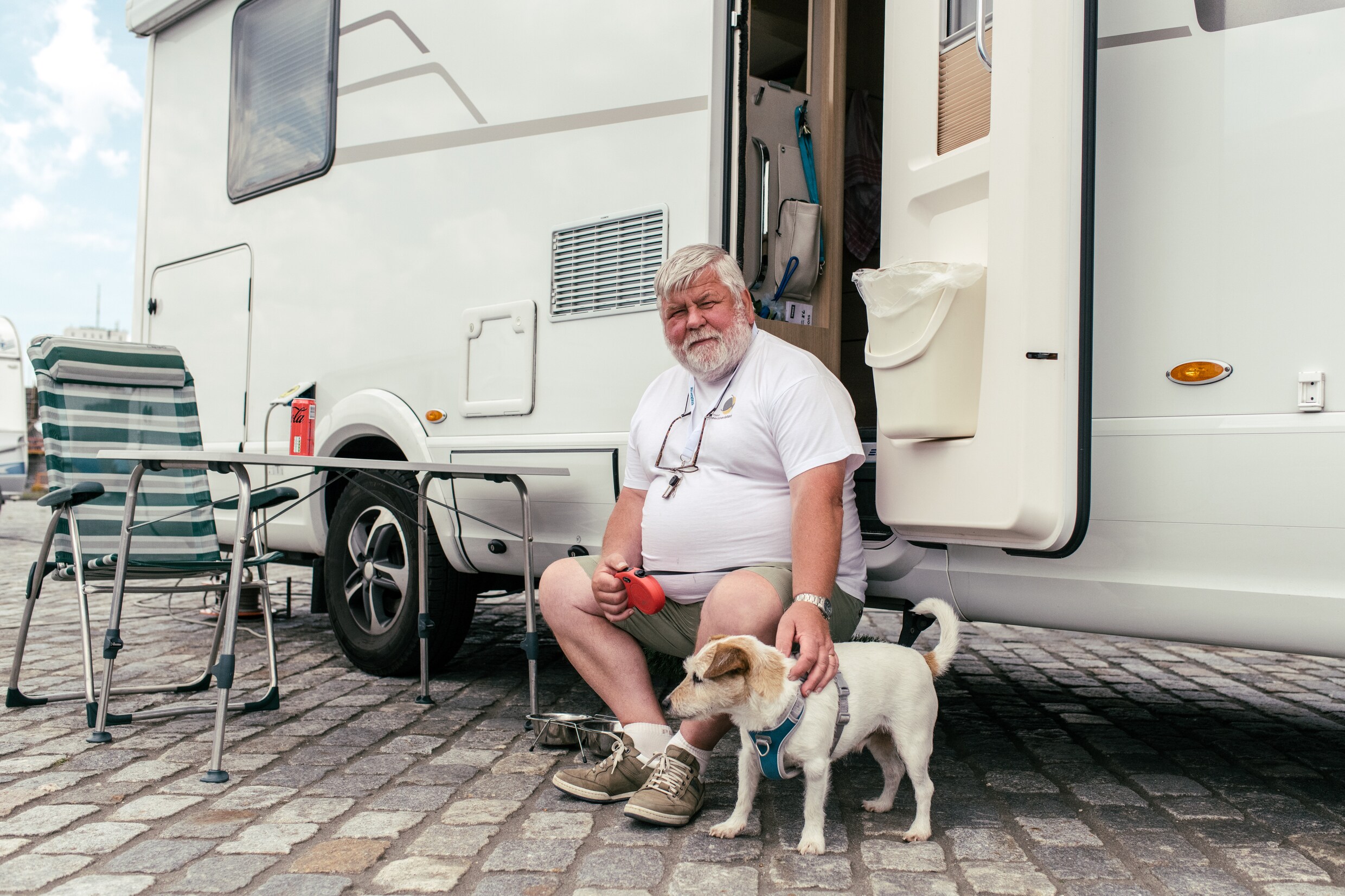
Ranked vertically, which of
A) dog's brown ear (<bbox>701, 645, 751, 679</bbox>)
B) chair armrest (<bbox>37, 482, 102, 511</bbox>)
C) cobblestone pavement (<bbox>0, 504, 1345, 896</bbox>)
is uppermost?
chair armrest (<bbox>37, 482, 102, 511</bbox>)

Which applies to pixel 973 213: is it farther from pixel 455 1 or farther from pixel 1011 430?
pixel 455 1

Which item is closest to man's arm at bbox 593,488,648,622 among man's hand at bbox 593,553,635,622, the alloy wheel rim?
man's hand at bbox 593,553,635,622

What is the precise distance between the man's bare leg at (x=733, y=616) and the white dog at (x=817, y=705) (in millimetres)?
80

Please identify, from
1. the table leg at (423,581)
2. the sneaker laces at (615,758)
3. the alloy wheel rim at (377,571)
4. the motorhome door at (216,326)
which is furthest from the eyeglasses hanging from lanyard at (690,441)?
the motorhome door at (216,326)

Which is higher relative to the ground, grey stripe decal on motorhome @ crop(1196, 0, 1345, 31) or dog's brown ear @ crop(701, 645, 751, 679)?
grey stripe decal on motorhome @ crop(1196, 0, 1345, 31)

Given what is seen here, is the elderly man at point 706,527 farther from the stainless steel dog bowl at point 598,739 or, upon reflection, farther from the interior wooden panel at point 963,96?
the interior wooden panel at point 963,96

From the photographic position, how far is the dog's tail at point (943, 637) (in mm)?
2596

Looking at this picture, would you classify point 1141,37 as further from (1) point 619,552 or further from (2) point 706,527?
(1) point 619,552

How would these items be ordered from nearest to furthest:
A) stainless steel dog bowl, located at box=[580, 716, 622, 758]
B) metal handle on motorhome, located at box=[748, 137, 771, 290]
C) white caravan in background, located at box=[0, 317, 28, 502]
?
stainless steel dog bowl, located at box=[580, 716, 622, 758]
metal handle on motorhome, located at box=[748, 137, 771, 290]
white caravan in background, located at box=[0, 317, 28, 502]

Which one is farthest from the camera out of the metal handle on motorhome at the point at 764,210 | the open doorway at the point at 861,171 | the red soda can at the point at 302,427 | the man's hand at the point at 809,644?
the red soda can at the point at 302,427

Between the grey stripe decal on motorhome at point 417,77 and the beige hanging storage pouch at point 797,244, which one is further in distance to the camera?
the grey stripe decal on motorhome at point 417,77

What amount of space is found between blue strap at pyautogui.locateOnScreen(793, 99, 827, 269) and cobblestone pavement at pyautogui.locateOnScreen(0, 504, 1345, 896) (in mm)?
1716

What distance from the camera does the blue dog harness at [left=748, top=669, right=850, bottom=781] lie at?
2.36 metres

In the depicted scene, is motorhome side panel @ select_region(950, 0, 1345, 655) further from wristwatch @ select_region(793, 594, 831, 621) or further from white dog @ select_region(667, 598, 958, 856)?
wristwatch @ select_region(793, 594, 831, 621)
